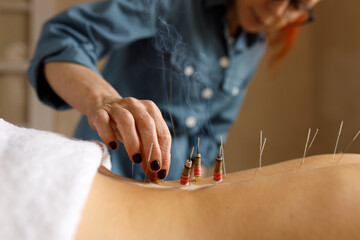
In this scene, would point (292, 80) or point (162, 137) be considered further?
point (292, 80)

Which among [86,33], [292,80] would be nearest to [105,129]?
[86,33]

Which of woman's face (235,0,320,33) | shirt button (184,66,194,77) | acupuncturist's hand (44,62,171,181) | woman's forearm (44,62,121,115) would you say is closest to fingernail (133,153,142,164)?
acupuncturist's hand (44,62,171,181)

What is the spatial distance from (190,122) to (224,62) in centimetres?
36

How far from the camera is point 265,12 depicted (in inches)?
42.5

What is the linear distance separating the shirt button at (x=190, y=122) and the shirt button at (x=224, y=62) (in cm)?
33

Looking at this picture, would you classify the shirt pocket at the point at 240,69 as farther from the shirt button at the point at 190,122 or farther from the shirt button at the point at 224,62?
the shirt button at the point at 190,122

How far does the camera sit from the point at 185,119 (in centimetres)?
76

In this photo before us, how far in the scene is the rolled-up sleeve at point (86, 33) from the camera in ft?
2.80

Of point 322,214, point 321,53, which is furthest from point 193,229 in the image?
point 321,53

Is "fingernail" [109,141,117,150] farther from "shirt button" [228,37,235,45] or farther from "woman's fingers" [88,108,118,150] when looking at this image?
"shirt button" [228,37,235,45]

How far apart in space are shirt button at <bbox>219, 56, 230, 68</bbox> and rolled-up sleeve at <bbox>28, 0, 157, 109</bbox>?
30cm

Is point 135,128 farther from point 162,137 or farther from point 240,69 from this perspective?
point 240,69

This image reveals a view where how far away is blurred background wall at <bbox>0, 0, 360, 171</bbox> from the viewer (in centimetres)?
166

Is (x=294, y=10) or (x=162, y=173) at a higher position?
(x=294, y=10)
